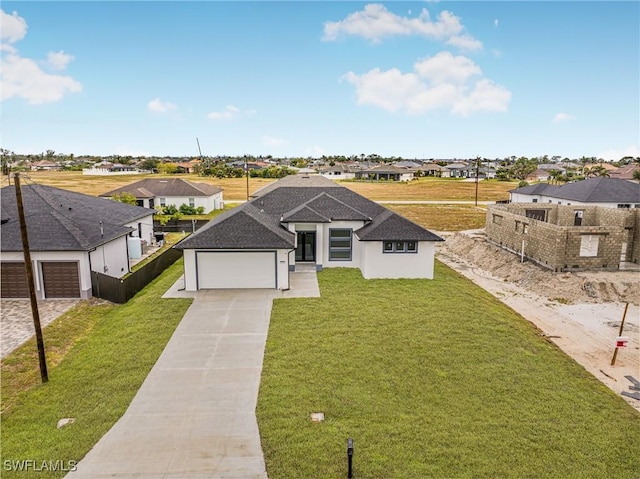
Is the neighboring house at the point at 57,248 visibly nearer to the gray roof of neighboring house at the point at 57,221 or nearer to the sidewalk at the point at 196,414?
the gray roof of neighboring house at the point at 57,221

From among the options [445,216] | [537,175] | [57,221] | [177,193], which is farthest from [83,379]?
[537,175]

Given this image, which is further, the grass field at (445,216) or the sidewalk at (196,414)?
the grass field at (445,216)

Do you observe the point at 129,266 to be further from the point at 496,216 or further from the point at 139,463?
the point at 496,216

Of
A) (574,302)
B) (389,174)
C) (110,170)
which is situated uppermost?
(110,170)

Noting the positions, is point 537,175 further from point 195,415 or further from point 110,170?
point 110,170

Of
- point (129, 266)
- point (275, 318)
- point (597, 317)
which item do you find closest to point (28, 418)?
point (275, 318)

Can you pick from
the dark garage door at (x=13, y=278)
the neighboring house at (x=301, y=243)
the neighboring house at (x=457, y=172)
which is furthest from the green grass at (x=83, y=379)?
the neighboring house at (x=457, y=172)

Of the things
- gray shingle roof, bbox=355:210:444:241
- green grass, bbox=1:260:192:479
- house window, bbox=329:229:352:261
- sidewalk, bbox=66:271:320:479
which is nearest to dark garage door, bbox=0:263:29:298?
→ green grass, bbox=1:260:192:479
